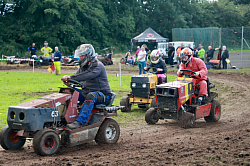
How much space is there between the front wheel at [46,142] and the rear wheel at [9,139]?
742mm

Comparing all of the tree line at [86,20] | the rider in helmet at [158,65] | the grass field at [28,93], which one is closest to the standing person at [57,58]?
the grass field at [28,93]

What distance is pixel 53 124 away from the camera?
5.73 meters

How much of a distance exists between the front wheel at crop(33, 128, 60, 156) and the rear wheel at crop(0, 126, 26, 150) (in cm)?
74

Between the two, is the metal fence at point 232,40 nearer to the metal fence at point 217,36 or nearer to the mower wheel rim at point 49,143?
the metal fence at point 217,36

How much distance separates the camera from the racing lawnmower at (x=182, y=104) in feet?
26.2

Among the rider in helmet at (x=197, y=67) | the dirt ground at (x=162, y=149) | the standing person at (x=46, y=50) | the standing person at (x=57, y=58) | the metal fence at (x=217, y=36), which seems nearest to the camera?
the dirt ground at (x=162, y=149)

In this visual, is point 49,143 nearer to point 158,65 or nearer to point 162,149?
point 162,149

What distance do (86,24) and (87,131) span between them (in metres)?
33.0

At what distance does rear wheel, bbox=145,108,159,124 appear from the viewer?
852 cm

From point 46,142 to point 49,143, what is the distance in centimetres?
6

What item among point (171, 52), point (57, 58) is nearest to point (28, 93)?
point (57, 58)

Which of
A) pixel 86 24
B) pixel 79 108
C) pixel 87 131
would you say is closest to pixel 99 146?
pixel 87 131

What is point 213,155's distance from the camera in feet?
17.4

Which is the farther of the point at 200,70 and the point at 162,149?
the point at 200,70
